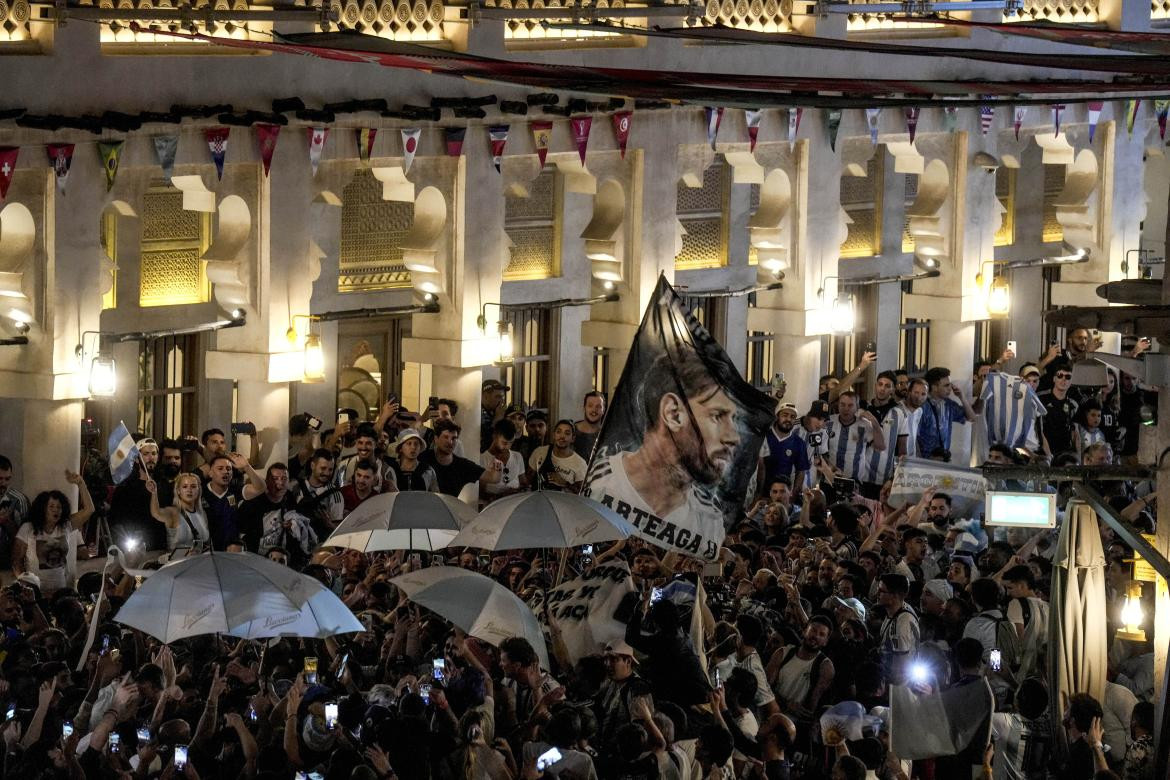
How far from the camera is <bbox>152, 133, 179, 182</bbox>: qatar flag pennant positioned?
21547 mm

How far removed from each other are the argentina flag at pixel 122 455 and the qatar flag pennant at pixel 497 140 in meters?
6.48

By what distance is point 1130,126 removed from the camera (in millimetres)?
33906

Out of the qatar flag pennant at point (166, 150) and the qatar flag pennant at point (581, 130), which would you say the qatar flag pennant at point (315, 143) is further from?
the qatar flag pennant at point (581, 130)

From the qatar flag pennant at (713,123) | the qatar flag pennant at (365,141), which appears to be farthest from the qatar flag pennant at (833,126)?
the qatar flag pennant at (365,141)

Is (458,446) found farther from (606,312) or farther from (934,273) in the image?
(934,273)

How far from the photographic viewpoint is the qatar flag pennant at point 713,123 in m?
27.1

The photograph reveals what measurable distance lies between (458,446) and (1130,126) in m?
13.6

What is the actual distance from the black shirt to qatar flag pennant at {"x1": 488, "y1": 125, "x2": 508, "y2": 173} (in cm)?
431

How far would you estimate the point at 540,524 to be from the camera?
54.4 feet

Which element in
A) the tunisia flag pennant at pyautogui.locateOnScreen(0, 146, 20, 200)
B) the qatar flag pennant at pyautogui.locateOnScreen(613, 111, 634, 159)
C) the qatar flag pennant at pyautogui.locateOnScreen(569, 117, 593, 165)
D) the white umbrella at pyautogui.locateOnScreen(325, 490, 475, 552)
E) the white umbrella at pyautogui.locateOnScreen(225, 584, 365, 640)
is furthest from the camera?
the qatar flag pennant at pyautogui.locateOnScreen(613, 111, 634, 159)

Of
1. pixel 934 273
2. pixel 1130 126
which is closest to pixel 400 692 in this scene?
pixel 934 273

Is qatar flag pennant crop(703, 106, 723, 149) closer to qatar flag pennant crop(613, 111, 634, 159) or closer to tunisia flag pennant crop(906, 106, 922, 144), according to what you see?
qatar flag pennant crop(613, 111, 634, 159)

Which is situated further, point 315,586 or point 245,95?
point 245,95

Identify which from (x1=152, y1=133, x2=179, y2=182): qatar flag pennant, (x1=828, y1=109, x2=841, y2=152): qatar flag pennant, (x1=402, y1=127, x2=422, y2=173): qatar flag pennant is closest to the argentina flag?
(x1=152, y1=133, x2=179, y2=182): qatar flag pennant
